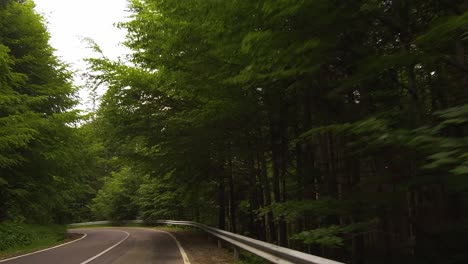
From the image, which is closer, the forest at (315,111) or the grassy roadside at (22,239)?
the forest at (315,111)

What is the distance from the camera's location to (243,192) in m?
24.6

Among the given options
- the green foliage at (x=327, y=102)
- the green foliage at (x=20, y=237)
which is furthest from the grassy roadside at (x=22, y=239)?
the green foliage at (x=327, y=102)

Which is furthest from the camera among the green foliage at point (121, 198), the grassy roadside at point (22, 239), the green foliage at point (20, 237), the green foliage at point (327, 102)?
the green foliage at point (121, 198)

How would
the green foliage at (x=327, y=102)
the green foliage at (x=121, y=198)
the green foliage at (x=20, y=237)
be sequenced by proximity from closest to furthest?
the green foliage at (x=327, y=102)
the green foliage at (x=20, y=237)
the green foliage at (x=121, y=198)

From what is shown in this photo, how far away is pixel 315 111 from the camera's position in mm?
9203

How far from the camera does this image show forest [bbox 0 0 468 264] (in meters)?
5.16

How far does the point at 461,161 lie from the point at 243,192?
21446 mm

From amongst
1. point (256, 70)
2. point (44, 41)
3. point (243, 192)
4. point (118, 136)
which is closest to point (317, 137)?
point (256, 70)

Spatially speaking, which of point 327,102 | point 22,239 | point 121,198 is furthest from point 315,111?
point 121,198

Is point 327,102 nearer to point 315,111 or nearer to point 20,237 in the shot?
point 315,111

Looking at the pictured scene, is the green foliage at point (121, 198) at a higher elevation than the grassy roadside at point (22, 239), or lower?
higher

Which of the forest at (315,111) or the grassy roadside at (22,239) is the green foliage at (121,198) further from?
the forest at (315,111)

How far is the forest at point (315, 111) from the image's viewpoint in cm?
516

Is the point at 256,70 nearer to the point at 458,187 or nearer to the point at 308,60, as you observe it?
the point at 308,60
